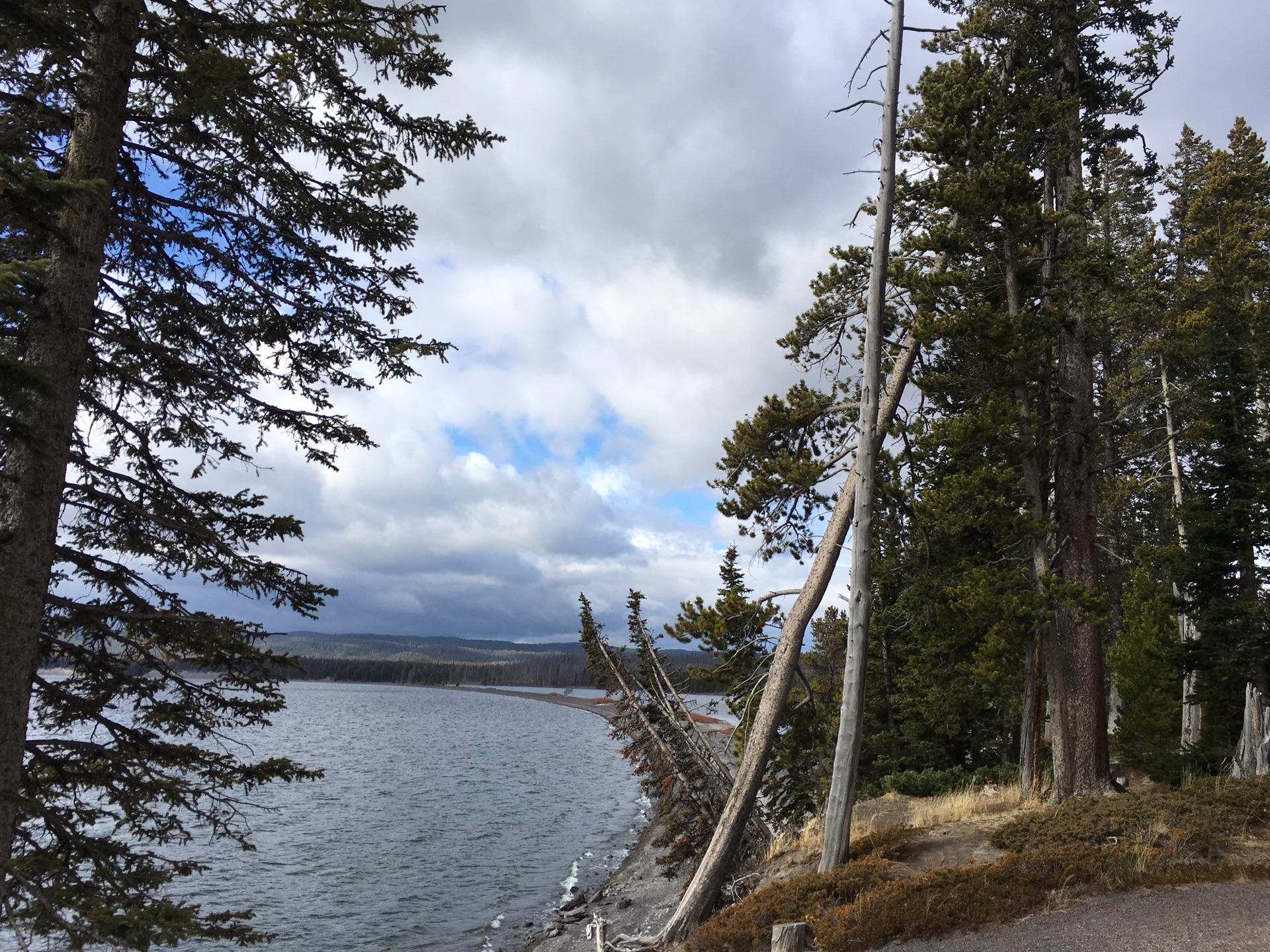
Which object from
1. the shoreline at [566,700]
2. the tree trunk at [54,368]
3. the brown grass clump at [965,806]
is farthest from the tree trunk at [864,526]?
the shoreline at [566,700]

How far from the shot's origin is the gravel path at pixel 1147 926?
722cm

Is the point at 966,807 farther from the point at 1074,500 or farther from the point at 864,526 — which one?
the point at 864,526

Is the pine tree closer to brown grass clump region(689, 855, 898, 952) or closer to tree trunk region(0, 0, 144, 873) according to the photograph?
tree trunk region(0, 0, 144, 873)

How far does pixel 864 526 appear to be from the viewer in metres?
11.4

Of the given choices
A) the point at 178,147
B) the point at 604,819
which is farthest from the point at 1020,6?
the point at 604,819

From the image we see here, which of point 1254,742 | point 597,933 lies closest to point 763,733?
point 597,933

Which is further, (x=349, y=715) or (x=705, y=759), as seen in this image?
(x=349, y=715)

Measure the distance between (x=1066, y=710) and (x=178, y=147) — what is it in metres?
15.4

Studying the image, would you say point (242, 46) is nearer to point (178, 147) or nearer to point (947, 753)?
point (178, 147)

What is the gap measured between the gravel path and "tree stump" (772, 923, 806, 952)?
3.32 ft

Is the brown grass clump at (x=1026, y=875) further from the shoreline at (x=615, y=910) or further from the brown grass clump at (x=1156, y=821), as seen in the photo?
the shoreline at (x=615, y=910)

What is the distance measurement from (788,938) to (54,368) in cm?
974

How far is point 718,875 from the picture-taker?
12.7m

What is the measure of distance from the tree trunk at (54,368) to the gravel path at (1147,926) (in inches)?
363
